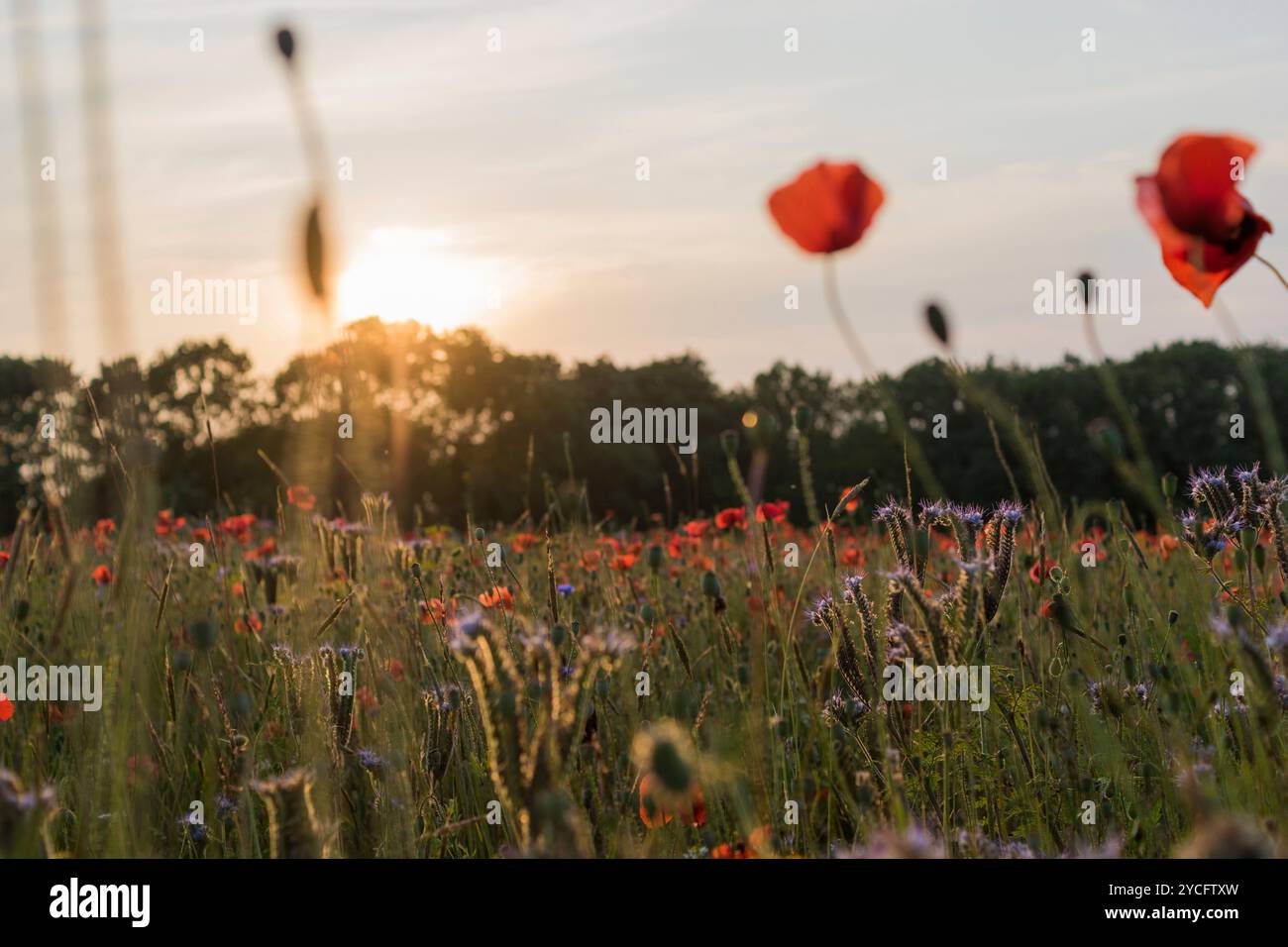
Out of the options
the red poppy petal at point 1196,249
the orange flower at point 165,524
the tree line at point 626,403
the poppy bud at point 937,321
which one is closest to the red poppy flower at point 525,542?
the orange flower at point 165,524

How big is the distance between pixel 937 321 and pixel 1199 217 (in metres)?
0.46

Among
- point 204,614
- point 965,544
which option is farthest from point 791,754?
point 204,614

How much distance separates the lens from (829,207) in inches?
79.3

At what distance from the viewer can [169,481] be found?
2816 cm

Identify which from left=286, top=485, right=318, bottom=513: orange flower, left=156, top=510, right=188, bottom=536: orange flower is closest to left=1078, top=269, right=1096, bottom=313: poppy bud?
left=286, top=485, right=318, bottom=513: orange flower

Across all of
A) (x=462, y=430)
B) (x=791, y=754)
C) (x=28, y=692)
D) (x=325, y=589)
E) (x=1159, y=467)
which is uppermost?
(x=462, y=430)

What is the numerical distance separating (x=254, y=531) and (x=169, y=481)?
23371 mm

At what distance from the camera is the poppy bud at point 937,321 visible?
5.78ft

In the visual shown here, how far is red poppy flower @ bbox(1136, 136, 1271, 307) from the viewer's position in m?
1.72

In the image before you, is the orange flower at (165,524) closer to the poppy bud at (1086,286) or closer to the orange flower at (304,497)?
the orange flower at (304,497)

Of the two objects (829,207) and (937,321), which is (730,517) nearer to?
(829,207)

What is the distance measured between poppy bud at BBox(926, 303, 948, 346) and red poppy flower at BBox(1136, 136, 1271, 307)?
389 mm

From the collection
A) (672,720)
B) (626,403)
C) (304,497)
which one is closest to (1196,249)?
(672,720)
